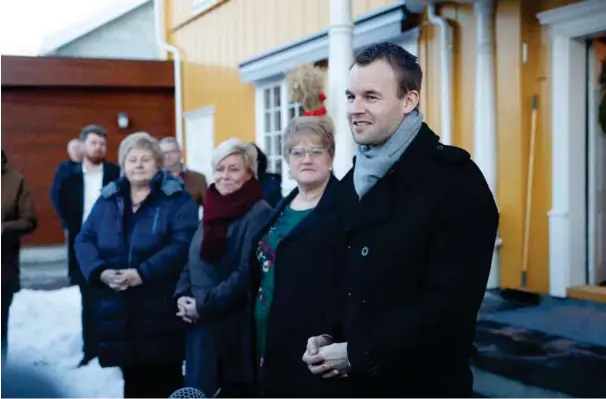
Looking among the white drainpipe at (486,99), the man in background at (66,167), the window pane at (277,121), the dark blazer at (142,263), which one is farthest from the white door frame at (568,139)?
the man in background at (66,167)

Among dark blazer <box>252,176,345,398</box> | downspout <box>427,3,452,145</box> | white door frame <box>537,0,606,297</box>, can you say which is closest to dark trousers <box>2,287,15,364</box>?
dark blazer <box>252,176,345,398</box>

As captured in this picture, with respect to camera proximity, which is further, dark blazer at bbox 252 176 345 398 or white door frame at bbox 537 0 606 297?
white door frame at bbox 537 0 606 297

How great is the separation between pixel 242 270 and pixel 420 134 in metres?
0.98

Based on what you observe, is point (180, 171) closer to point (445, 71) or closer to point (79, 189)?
point (79, 189)

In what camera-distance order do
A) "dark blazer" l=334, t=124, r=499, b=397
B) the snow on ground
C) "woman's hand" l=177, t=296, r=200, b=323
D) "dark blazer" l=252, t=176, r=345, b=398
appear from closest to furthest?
"dark blazer" l=334, t=124, r=499, b=397 → "dark blazer" l=252, t=176, r=345, b=398 → "woman's hand" l=177, t=296, r=200, b=323 → the snow on ground

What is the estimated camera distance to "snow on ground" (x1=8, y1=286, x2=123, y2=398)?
265 centimetres

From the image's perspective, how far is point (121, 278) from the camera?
7.73ft

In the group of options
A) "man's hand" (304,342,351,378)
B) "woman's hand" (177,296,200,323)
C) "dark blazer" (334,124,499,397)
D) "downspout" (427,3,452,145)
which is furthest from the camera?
"downspout" (427,3,452,145)

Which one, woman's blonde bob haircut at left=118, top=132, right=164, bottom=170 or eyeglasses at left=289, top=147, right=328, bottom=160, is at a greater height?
woman's blonde bob haircut at left=118, top=132, right=164, bottom=170

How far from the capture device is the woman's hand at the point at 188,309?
221 cm

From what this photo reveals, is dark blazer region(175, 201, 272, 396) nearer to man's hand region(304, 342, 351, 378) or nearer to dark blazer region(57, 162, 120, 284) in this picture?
man's hand region(304, 342, 351, 378)

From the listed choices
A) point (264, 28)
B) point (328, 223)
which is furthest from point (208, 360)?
point (264, 28)

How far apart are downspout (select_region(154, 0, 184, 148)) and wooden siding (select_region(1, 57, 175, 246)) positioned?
0.05m

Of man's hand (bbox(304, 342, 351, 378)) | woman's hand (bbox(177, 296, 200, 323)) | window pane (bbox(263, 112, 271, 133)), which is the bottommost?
woman's hand (bbox(177, 296, 200, 323))
